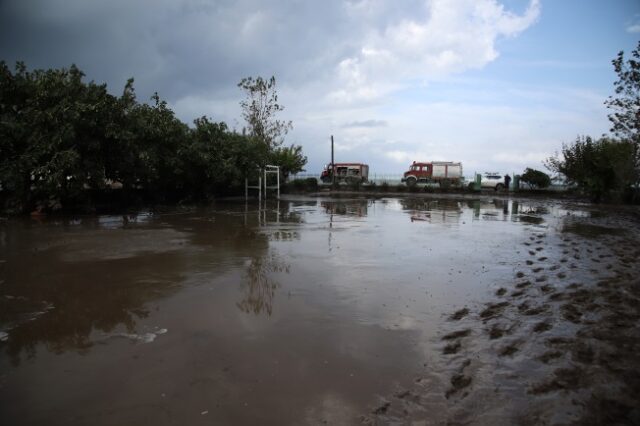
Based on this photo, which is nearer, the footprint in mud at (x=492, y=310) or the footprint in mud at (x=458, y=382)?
the footprint in mud at (x=458, y=382)

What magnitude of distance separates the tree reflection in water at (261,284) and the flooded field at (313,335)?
0.04 metres

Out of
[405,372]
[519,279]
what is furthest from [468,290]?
[405,372]

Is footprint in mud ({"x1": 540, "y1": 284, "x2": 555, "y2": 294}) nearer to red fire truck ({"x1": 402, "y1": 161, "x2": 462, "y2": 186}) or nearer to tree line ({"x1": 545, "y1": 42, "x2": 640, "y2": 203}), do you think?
tree line ({"x1": 545, "y1": 42, "x2": 640, "y2": 203})

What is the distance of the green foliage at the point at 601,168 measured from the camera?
990 inches

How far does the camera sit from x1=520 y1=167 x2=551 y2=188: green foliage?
1555 inches

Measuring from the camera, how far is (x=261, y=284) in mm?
6727

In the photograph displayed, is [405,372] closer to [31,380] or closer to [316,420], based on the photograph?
[316,420]

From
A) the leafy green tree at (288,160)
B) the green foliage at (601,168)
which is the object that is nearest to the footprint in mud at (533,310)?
the green foliage at (601,168)

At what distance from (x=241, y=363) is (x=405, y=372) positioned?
150 cm

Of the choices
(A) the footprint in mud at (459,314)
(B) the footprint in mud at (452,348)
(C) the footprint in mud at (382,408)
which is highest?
(A) the footprint in mud at (459,314)

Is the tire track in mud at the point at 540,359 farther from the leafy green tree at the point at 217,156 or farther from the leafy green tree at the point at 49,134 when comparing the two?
the leafy green tree at the point at 217,156

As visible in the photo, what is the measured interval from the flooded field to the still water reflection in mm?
23

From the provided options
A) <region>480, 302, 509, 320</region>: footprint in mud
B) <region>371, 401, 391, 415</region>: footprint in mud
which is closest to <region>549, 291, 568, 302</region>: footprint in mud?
<region>480, 302, 509, 320</region>: footprint in mud

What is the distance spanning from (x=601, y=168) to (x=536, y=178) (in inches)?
460
